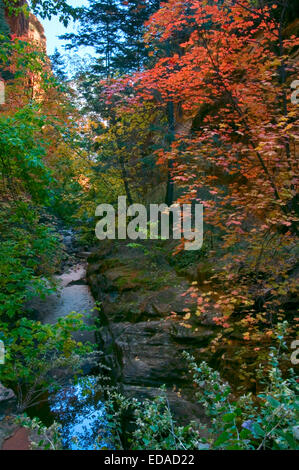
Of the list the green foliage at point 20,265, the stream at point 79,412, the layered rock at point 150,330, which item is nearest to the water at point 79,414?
the stream at point 79,412

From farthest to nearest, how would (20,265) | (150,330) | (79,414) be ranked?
(150,330), (79,414), (20,265)

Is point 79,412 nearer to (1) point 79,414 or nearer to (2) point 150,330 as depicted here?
(1) point 79,414

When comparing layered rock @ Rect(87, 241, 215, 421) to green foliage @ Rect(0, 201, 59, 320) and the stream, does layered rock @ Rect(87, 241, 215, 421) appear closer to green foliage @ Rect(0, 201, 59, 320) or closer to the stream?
the stream

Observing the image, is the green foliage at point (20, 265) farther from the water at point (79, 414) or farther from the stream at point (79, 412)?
the water at point (79, 414)

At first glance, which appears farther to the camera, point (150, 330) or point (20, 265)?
point (150, 330)

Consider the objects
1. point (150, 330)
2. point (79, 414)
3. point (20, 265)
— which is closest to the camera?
point (20, 265)

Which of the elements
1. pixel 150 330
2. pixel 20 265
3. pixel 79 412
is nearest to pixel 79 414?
pixel 79 412

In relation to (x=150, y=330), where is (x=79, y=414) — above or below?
below

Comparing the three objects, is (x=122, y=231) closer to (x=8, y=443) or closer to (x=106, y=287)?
(x=106, y=287)

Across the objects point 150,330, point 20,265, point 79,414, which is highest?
point 20,265

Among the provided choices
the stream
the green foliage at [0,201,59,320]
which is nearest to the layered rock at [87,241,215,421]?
the stream

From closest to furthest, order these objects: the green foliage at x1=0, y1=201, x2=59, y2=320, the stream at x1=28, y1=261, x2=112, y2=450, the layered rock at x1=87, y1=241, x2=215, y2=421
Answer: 1. the green foliage at x1=0, y1=201, x2=59, y2=320
2. the stream at x1=28, y1=261, x2=112, y2=450
3. the layered rock at x1=87, y1=241, x2=215, y2=421
